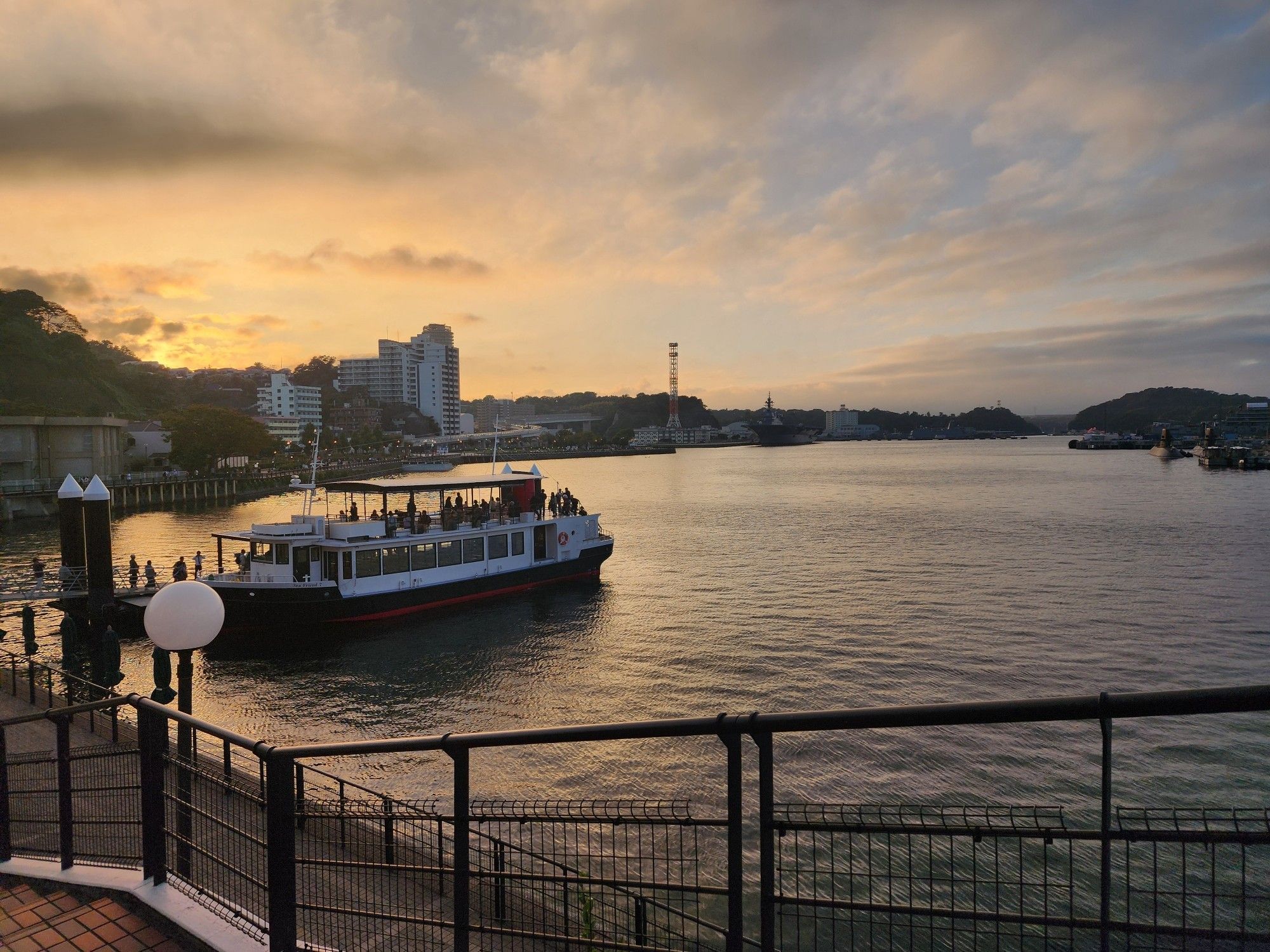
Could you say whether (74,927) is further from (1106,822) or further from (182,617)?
(1106,822)

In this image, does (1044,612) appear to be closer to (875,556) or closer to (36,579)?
(875,556)

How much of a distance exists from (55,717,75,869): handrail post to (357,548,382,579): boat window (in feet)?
74.7

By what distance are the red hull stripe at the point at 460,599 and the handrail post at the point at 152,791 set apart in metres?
23.6

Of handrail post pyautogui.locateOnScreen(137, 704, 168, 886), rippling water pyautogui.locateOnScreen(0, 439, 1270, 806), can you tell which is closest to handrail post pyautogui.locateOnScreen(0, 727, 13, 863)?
handrail post pyautogui.locateOnScreen(137, 704, 168, 886)

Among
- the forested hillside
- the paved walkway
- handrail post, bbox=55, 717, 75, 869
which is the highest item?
the forested hillside

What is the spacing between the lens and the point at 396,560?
1178 inches

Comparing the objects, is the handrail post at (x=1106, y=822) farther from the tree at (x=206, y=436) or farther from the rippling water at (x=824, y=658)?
the tree at (x=206, y=436)

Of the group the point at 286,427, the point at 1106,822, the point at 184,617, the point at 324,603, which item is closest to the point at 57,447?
the point at 324,603

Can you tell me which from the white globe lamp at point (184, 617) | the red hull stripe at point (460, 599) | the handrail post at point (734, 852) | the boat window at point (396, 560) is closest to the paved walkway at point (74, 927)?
the white globe lamp at point (184, 617)

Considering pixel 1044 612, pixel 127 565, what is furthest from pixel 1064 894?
pixel 127 565

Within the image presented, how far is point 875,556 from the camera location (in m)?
45.1

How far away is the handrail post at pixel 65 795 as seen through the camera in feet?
19.7

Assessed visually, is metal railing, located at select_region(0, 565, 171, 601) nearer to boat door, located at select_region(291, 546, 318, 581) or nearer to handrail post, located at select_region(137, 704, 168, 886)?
boat door, located at select_region(291, 546, 318, 581)

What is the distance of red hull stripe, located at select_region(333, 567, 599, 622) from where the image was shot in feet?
94.3
